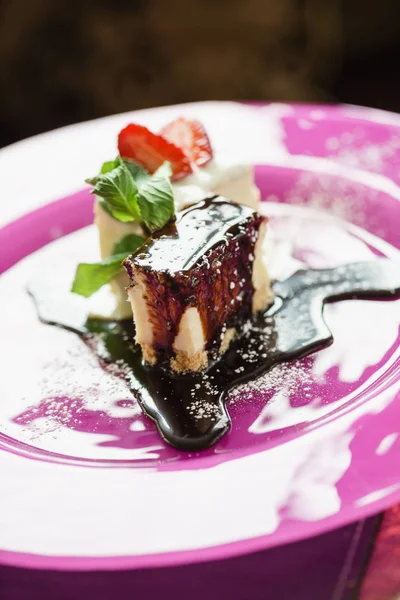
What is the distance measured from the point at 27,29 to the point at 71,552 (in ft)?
9.73

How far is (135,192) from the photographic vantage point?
1.76 m

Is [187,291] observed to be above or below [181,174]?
below

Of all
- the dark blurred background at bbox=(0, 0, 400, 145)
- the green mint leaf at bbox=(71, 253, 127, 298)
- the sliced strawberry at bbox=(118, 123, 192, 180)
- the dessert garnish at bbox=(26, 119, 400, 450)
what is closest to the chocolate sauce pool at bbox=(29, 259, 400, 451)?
the dessert garnish at bbox=(26, 119, 400, 450)

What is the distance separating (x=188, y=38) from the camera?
11.6 ft

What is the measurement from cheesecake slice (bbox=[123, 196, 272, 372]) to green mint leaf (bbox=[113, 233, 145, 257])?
0.50ft

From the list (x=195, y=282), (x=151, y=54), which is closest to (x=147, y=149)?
(x=195, y=282)

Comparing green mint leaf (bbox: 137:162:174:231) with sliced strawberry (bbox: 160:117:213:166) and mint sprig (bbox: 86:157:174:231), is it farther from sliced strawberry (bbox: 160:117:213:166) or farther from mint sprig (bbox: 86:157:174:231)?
sliced strawberry (bbox: 160:117:213:166)

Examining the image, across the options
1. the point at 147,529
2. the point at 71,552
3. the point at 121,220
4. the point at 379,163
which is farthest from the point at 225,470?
the point at 379,163

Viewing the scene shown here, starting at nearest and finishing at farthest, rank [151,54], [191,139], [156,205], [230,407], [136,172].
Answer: [230,407]
[156,205]
[136,172]
[191,139]
[151,54]

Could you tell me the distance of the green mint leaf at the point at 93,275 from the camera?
71.6 inches

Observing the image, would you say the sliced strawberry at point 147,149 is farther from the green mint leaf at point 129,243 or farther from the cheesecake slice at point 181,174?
the green mint leaf at point 129,243

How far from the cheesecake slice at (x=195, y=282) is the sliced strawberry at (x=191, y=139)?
19cm

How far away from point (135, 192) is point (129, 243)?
0.14m

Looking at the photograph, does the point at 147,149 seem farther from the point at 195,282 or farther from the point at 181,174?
the point at 195,282
